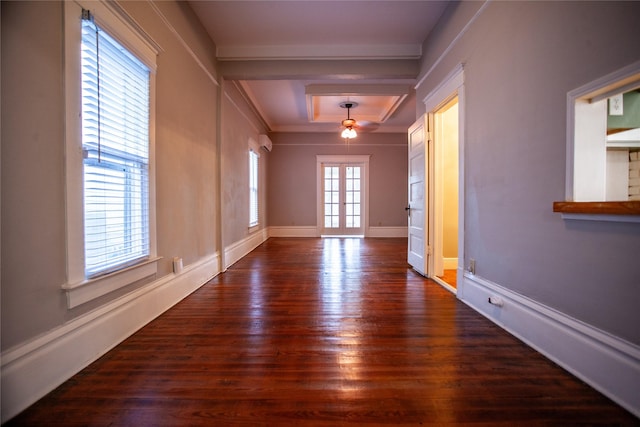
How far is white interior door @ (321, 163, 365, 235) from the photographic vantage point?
321 inches

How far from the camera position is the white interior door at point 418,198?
11.8 feet

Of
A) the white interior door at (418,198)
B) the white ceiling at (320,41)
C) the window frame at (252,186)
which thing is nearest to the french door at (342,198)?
the window frame at (252,186)

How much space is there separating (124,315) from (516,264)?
9.25 ft

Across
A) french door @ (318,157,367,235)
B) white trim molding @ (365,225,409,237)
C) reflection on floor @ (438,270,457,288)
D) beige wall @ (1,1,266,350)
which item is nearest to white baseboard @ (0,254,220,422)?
beige wall @ (1,1,266,350)

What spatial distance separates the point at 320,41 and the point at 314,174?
4.55m

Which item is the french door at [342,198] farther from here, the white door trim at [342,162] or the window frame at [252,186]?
the window frame at [252,186]

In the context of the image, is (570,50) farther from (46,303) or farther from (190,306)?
(190,306)

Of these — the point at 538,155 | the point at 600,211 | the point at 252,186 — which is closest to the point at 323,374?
the point at 600,211

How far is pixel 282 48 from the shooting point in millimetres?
3729

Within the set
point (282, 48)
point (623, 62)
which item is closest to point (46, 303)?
point (623, 62)

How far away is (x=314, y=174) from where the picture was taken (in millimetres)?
8039

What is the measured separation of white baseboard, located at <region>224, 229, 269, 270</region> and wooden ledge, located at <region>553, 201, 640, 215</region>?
148 inches

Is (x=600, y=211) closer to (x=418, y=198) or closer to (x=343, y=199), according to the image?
(x=418, y=198)

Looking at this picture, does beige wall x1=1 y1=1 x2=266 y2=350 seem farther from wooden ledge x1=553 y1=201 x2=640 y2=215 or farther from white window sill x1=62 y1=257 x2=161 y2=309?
wooden ledge x1=553 y1=201 x2=640 y2=215
